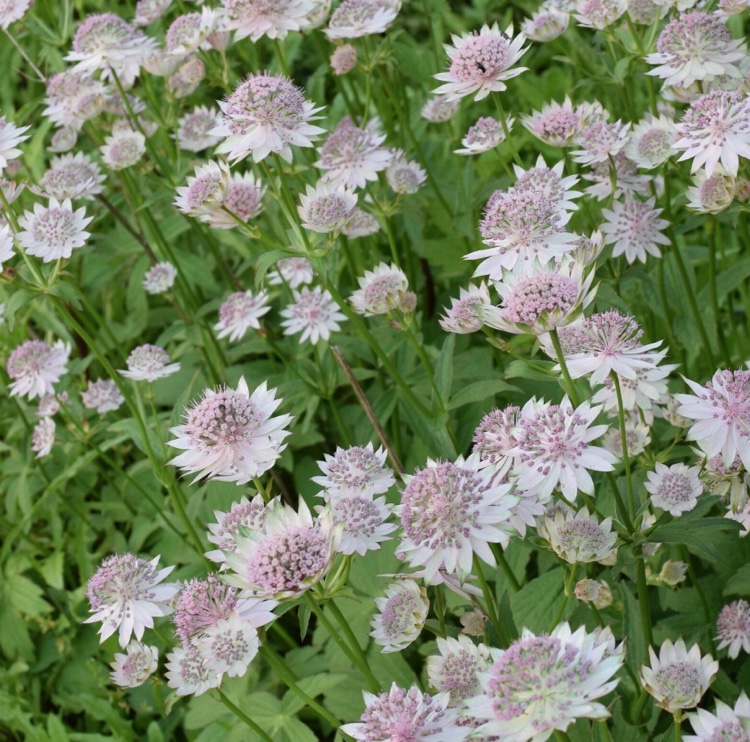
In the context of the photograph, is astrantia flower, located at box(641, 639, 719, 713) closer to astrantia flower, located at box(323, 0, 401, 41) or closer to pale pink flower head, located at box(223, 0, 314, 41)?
pale pink flower head, located at box(223, 0, 314, 41)

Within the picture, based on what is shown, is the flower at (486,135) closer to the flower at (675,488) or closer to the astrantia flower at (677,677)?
the flower at (675,488)

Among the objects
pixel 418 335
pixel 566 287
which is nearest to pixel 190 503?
pixel 418 335

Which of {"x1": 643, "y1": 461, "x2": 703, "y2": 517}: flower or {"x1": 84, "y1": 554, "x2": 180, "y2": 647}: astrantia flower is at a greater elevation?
{"x1": 84, "y1": 554, "x2": 180, "y2": 647}: astrantia flower

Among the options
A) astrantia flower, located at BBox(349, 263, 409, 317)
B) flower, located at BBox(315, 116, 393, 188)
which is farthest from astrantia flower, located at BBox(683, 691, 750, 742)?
flower, located at BBox(315, 116, 393, 188)

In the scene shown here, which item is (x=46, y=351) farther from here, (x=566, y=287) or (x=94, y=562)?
(x=566, y=287)

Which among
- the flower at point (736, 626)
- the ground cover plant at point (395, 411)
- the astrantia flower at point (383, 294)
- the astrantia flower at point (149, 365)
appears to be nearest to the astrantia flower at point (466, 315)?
the ground cover plant at point (395, 411)

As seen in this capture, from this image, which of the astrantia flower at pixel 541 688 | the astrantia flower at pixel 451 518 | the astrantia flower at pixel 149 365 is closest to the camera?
the astrantia flower at pixel 541 688
